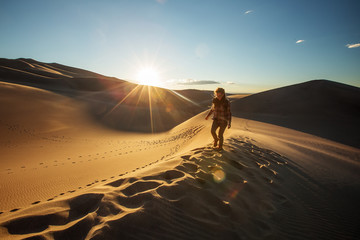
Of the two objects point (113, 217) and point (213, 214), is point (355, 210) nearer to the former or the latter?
point (213, 214)

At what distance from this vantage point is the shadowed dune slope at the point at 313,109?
10.9m

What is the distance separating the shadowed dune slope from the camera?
10.9m

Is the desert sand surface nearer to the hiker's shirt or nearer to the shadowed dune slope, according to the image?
the hiker's shirt

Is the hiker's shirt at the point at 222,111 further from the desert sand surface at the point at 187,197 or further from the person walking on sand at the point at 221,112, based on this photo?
the desert sand surface at the point at 187,197

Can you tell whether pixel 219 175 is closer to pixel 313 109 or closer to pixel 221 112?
pixel 221 112

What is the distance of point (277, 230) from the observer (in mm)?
2148

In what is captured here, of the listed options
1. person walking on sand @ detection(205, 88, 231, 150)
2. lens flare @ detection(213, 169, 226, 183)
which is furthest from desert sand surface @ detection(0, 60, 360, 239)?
person walking on sand @ detection(205, 88, 231, 150)

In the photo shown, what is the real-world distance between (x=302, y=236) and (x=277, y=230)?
367 millimetres

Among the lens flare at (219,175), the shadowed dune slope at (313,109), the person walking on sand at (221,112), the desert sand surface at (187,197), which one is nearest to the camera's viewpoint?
the desert sand surface at (187,197)

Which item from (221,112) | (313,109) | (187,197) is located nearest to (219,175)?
(187,197)

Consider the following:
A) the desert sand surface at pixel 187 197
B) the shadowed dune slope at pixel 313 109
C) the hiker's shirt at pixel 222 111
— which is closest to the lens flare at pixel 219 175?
the desert sand surface at pixel 187 197

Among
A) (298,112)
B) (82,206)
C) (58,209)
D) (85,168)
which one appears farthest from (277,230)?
(298,112)

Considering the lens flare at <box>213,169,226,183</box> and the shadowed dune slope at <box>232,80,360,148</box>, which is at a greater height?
the shadowed dune slope at <box>232,80,360,148</box>

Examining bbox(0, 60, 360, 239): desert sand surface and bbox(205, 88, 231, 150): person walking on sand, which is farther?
bbox(205, 88, 231, 150): person walking on sand
